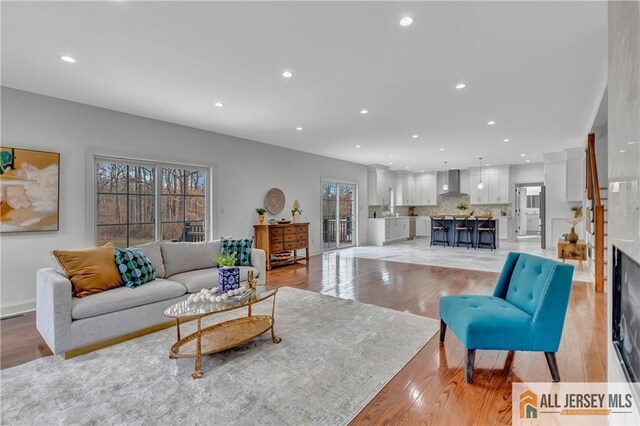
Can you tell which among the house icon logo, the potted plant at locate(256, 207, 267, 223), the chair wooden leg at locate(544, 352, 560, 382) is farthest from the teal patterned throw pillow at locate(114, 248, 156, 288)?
the chair wooden leg at locate(544, 352, 560, 382)

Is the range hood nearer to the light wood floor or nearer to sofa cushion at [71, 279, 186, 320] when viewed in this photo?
the light wood floor

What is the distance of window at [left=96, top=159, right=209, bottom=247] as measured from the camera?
4.47m

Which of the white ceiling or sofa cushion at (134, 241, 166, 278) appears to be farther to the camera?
sofa cushion at (134, 241, 166, 278)

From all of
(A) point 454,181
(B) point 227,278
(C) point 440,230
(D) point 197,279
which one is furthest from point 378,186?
(B) point 227,278

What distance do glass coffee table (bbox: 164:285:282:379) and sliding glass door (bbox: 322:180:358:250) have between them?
5.67m

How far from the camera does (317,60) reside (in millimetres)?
3006

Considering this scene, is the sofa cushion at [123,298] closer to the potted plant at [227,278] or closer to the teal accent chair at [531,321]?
the potted plant at [227,278]

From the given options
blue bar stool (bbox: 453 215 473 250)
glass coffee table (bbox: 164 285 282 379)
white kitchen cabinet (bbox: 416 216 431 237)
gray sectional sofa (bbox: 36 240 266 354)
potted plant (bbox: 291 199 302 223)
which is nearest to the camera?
glass coffee table (bbox: 164 285 282 379)

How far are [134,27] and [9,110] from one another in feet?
8.14

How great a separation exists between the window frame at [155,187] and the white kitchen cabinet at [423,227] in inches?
362

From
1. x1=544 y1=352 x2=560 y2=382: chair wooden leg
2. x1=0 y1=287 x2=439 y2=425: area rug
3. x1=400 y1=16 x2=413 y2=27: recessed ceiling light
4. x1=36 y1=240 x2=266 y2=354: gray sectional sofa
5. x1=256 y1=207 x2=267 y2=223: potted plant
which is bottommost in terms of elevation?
x1=0 y1=287 x2=439 y2=425: area rug

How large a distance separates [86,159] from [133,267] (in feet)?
7.13

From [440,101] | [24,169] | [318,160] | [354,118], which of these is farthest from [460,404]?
[318,160]

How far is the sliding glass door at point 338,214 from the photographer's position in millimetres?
8602
